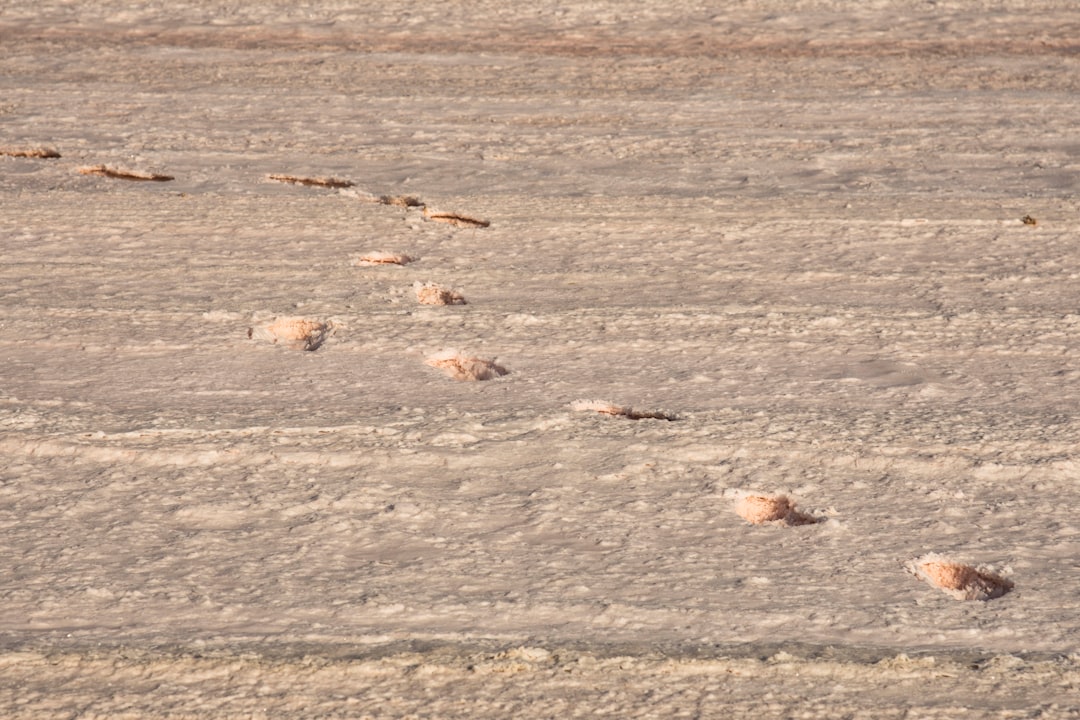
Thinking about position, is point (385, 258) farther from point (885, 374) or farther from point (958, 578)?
point (958, 578)

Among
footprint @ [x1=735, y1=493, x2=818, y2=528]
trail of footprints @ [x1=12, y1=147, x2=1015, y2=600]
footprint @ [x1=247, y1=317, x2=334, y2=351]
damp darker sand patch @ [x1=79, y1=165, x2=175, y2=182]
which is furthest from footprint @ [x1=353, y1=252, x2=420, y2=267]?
footprint @ [x1=735, y1=493, x2=818, y2=528]

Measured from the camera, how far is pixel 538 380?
2.87m

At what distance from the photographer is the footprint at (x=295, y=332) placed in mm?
3041

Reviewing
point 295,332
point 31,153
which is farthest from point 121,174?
Result: point 295,332

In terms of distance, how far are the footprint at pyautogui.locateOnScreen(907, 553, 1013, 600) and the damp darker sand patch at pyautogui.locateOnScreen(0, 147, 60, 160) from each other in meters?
2.77

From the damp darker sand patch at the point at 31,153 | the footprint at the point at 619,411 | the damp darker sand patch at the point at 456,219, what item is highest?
the damp darker sand patch at the point at 31,153

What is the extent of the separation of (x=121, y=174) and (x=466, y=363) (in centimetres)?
147

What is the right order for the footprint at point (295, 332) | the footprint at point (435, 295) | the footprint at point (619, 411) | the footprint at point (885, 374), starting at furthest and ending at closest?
the footprint at point (435, 295)
the footprint at point (295, 332)
the footprint at point (885, 374)
the footprint at point (619, 411)

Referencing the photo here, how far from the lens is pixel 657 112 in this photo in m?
4.36

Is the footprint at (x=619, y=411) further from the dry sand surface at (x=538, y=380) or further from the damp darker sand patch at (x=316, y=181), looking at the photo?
the damp darker sand patch at (x=316, y=181)

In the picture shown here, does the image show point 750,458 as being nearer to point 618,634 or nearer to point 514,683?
point 618,634

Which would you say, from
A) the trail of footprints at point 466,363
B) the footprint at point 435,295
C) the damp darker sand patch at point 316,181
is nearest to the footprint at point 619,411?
the trail of footprints at point 466,363

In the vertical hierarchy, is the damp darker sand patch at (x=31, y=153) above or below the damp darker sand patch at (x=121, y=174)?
above

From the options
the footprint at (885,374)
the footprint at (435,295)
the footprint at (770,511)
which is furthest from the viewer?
the footprint at (435,295)
